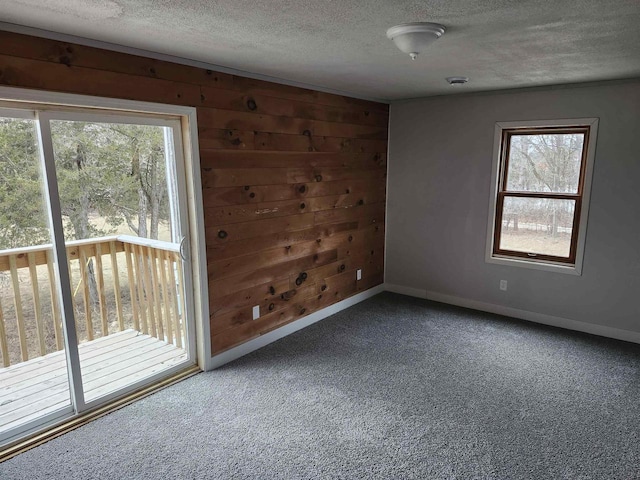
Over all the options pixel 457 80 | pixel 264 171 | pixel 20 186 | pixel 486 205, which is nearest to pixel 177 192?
pixel 264 171

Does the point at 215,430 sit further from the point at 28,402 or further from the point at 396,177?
the point at 396,177

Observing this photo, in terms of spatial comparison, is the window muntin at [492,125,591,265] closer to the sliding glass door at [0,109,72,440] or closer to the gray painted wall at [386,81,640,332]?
the gray painted wall at [386,81,640,332]

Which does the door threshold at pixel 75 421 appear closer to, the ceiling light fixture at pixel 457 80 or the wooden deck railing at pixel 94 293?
the wooden deck railing at pixel 94 293

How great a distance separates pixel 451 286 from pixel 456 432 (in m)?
2.36

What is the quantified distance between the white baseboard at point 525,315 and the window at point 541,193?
1.62 feet

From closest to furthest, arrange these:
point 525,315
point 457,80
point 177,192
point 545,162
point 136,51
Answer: point 136,51, point 177,192, point 457,80, point 545,162, point 525,315

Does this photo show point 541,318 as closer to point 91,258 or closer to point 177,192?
point 177,192

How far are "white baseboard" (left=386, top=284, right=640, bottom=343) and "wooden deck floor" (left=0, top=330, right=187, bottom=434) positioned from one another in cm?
274

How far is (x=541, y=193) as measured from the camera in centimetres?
396

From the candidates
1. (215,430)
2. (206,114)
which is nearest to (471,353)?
(215,430)

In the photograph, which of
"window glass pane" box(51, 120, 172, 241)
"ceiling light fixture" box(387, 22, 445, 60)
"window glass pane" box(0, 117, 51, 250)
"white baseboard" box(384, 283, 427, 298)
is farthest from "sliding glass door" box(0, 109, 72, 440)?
"white baseboard" box(384, 283, 427, 298)

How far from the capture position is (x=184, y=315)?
124 inches

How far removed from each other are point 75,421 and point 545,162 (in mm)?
4295

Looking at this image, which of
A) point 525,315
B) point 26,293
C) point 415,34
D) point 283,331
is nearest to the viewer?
point 415,34
